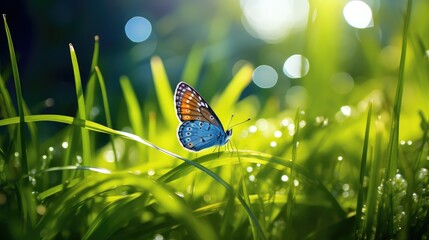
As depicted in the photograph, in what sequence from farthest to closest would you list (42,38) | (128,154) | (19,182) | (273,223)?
(42,38)
(128,154)
(273,223)
(19,182)

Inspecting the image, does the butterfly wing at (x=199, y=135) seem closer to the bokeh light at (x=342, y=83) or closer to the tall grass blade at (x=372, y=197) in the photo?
the tall grass blade at (x=372, y=197)

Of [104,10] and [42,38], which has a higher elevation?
[104,10]

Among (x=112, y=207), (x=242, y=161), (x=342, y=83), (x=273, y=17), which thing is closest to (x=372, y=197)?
(x=242, y=161)

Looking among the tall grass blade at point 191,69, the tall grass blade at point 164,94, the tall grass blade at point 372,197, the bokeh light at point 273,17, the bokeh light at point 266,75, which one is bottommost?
the tall grass blade at point 372,197

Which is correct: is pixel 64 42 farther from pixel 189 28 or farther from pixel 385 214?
pixel 385 214

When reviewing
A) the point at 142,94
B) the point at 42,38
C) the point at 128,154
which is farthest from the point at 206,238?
the point at 142,94

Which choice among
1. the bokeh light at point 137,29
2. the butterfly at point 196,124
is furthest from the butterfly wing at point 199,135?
the bokeh light at point 137,29

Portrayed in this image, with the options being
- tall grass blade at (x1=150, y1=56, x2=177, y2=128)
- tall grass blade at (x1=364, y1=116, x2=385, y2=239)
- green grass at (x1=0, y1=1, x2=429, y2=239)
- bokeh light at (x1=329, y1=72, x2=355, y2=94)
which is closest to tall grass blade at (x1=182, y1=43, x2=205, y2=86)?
tall grass blade at (x1=150, y1=56, x2=177, y2=128)
